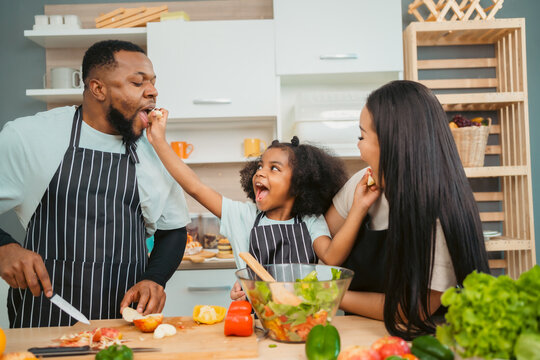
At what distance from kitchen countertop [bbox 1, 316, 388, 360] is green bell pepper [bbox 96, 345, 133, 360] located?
0.16 feet

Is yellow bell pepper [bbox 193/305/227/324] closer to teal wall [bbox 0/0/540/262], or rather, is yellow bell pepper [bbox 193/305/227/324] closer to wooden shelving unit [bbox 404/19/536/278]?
wooden shelving unit [bbox 404/19/536/278]

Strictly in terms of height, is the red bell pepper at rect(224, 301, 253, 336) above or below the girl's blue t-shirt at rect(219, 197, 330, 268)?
below

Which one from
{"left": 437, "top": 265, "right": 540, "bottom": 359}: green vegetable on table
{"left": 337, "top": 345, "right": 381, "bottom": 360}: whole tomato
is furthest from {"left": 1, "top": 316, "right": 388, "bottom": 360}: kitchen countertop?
{"left": 437, "top": 265, "right": 540, "bottom": 359}: green vegetable on table

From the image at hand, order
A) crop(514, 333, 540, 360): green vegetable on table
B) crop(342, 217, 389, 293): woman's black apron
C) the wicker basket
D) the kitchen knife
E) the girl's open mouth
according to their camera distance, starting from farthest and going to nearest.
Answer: the wicker basket < the girl's open mouth < crop(342, 217, 389, 293): woman's black apron < the kitchen knife < crop(514, 333, 540, 360): green vegetable on table

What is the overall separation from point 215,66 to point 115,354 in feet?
6.53

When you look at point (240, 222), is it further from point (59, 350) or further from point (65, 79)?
point (65, 79)

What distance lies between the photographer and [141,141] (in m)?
1.43

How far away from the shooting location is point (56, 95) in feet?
8.59

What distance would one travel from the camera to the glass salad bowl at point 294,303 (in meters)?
0.87

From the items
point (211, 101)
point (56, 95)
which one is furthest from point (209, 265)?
point (56, 95)

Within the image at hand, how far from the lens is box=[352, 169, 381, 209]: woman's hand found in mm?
1189

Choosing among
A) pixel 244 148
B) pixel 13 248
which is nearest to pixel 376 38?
pixel 244 148

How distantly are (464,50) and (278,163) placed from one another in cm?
196

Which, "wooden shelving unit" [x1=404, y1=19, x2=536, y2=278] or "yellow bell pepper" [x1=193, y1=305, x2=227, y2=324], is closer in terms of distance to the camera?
"yellow bell pepper" [x1=193, y1=305, x2=227, y2=324]
